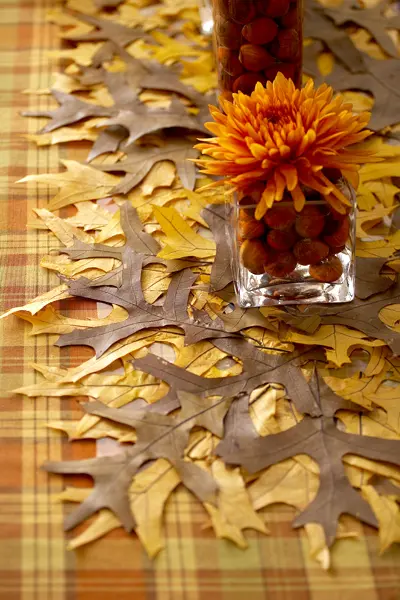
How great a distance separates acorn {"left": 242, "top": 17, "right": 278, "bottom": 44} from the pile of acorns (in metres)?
0.21

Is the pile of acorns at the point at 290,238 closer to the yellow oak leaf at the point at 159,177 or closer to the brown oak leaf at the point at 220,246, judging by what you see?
the brown oak leaf at the point at 220,246

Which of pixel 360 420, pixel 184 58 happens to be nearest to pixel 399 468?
pixel 360 420

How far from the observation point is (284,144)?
0.70 metres

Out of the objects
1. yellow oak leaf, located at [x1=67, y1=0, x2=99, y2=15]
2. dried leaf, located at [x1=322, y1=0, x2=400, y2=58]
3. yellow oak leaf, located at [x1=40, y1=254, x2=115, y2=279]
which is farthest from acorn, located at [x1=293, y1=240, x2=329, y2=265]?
yellow oak leaf, located at [x1=67, y1=0, x2=99, y2=15]

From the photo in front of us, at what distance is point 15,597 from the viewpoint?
614mm

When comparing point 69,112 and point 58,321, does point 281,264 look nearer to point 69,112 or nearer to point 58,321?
point 58,321

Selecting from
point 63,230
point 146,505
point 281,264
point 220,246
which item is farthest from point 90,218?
point 146,505

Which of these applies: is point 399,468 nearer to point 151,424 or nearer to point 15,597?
point 151,424

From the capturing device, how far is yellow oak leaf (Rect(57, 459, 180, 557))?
0.63m

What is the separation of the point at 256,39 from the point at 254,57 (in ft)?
0.06

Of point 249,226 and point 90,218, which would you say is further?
point 90,218

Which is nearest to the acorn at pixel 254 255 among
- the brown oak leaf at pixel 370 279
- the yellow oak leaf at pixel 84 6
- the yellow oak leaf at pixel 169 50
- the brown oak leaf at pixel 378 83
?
the brown oak leaf at pixel 370 279

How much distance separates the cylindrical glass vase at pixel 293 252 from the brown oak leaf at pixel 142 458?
0.41ft

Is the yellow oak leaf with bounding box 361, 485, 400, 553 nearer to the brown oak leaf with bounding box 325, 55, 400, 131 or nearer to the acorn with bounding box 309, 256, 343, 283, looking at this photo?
the acorn with bounding box 309, 256, 343, 283
